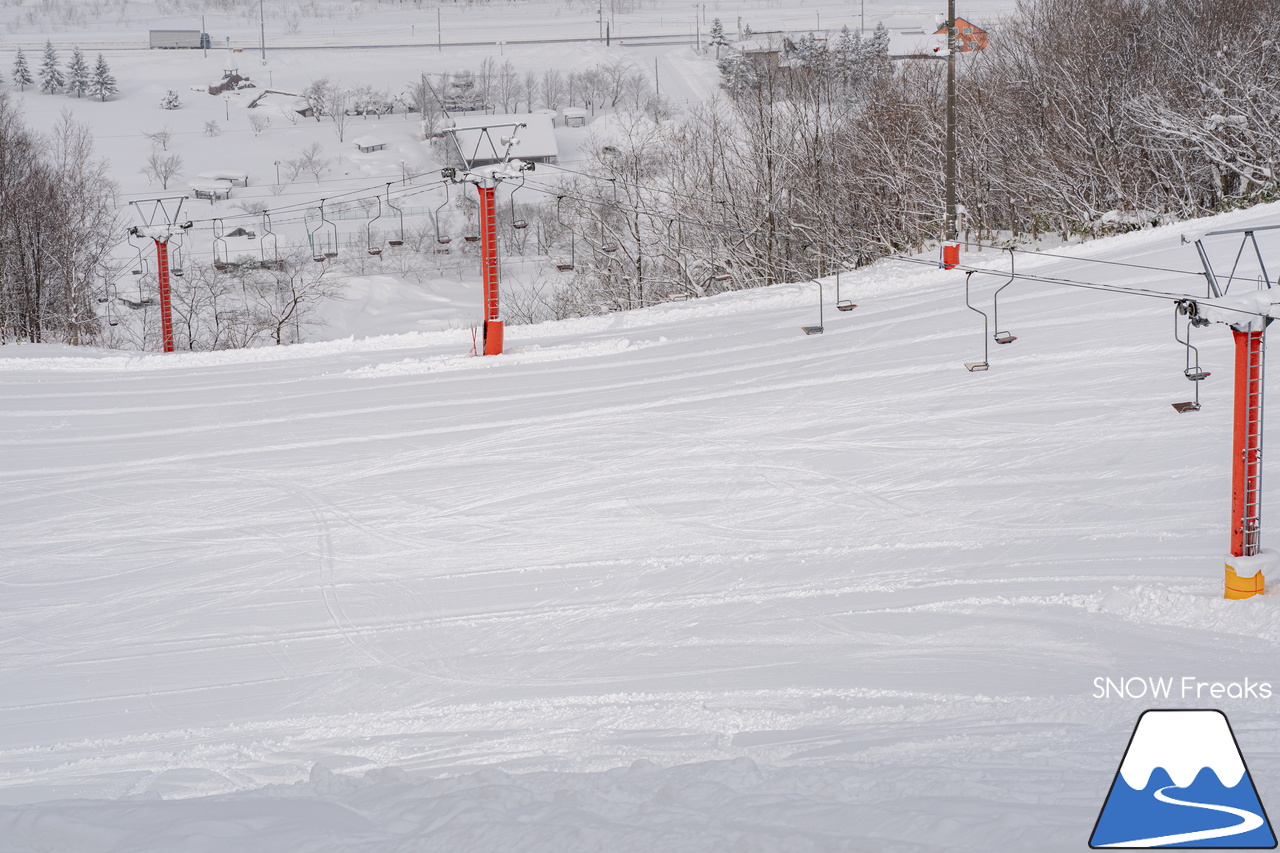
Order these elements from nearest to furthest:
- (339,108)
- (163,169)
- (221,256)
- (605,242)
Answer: (605,242)
(221,256)
(163,169)
(339,108)

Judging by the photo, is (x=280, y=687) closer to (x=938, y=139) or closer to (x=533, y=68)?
(x=938, y=139)

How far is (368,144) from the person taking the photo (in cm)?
6062

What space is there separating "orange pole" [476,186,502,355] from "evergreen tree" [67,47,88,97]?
202ft

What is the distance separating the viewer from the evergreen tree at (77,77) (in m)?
68.6

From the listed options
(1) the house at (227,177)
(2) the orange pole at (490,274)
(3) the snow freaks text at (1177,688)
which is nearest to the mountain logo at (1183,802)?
(3) the snow freaks text at (1177,688)

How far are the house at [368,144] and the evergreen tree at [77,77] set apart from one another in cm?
2072

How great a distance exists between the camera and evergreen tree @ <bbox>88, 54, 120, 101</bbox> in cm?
6900

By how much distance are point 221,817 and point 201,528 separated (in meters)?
6.52

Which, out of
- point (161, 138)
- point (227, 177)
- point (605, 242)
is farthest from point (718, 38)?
point (605, 242)

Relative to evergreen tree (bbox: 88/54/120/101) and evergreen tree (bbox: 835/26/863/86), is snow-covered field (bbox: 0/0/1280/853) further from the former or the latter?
evergreen tree (bbox: 88/54/120/101)

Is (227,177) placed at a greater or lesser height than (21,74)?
lesser

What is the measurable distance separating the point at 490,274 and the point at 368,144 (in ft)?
150

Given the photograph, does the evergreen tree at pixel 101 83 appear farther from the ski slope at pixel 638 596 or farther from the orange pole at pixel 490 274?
the orange pole at pixel 490 274

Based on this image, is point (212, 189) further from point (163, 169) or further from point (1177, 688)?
point (1177, 688)
